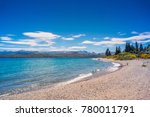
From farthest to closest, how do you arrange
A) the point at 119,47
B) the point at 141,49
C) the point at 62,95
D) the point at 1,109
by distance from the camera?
the point at 119,47
the point at 141,49
the point at 62,95
the point at 1,109

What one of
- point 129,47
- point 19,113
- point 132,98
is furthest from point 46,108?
point 129,47

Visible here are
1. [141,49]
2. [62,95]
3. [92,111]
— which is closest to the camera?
[92,111]

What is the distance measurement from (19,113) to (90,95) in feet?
13.6

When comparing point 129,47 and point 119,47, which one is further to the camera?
point 119,47

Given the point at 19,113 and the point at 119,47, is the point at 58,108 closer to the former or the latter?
the point at 19,113

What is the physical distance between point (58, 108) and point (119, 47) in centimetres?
8202

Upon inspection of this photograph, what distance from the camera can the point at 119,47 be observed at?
287 ft

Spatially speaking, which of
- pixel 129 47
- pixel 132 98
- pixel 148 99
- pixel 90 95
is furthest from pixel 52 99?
pixel 129 47

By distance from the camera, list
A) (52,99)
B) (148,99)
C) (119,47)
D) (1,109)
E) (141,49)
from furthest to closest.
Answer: (119,47), (141,49), (52,99), (148,99), (1,109)

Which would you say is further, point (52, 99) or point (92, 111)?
point (52, 99)

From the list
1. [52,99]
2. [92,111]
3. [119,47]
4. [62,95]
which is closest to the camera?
[92,111]

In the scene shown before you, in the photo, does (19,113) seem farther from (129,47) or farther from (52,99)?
(129,47)

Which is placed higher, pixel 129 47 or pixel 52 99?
pixel 129 47

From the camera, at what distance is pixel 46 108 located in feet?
26.4
